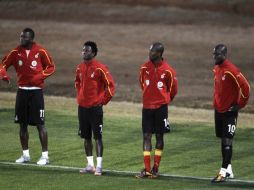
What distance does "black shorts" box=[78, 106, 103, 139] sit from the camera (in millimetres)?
19578

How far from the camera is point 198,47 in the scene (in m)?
43.5

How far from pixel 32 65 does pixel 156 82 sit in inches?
97.5

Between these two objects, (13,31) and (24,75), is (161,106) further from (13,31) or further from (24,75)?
(13,31)

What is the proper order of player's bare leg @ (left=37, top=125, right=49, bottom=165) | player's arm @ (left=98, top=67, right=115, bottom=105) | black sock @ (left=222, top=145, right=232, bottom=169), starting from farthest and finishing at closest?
1. player's bare leg @ (left=37, top=125, right=49, bottom=165)
2. player's arm @ (left=98, top=67, right=115, bottom=105)
3. black sock @ (left=222, top=145, right=232, bottom=169)

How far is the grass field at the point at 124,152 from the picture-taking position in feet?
60.2

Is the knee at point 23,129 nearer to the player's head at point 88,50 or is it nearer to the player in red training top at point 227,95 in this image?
the player's head at point 88,50

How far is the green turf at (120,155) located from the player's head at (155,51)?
188cm

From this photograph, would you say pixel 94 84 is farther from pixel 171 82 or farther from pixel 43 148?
pixel 43 148

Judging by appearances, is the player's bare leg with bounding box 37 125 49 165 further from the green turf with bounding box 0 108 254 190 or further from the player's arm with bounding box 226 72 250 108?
the player's arm with bounding box 226 72 250 108

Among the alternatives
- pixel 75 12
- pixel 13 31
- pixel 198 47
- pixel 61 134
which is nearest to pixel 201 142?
pixel 61 134

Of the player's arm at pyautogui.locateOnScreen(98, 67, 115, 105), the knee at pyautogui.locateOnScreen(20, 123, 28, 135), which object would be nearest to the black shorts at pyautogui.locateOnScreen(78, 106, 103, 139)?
the player's arm at pyautogui.locateOnScreen(98, 67, 115, 105)

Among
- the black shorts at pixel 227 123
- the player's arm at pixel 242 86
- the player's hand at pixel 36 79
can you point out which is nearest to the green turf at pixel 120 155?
the black shorts at pixel 227 123

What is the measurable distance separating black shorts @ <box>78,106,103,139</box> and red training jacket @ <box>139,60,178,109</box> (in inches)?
31.2

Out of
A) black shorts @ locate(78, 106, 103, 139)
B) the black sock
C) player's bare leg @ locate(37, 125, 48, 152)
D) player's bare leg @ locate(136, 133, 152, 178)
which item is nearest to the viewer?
the black sock
